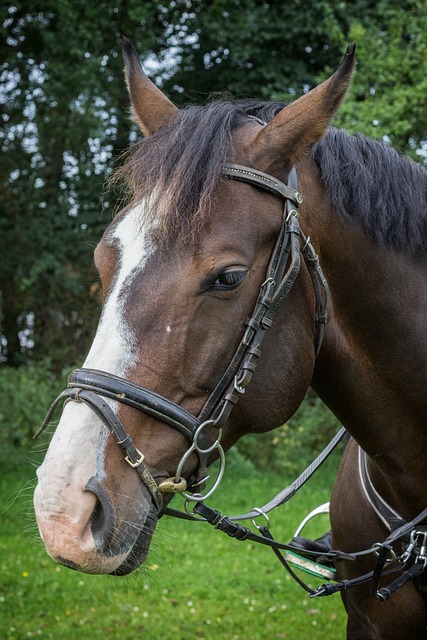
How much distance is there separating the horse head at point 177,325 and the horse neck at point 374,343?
0.18 meters

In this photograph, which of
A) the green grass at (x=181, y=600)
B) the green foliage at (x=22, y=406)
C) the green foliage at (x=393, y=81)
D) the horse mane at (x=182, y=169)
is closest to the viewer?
the horse mane at (x=182, y=169)

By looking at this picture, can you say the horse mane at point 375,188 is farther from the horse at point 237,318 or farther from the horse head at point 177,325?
the horse head at point 177,325

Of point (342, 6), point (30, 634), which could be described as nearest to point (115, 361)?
point (30, 634)

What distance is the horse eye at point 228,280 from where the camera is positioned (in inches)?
78.7

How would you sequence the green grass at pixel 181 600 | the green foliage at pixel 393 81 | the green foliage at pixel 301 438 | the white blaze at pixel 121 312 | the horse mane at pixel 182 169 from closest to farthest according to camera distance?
the white blaze at pixel 121 312
the horse mane at pixel 182 169
the green grass at pixel 181 600
the green foliage at pixel 393 81
the green foliage at pixel 301 438

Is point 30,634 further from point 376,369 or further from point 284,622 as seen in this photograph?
→ point 376,369

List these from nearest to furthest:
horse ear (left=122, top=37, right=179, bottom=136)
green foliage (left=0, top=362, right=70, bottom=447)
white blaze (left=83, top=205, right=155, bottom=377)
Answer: white blaze (left=83, top=205, right=155, bottom=377) < horse ear (left=122, top=37, right=179, bottom=136) < green foliage (left=0, top=362, right=70, bottom=447)

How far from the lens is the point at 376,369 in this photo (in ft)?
7.95

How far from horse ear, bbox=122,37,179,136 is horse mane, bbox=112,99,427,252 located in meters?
0.17

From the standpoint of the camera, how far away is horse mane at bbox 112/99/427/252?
2051 millimetres

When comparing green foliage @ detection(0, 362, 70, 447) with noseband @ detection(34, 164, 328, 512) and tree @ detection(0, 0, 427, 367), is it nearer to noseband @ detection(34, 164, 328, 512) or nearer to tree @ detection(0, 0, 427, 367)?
tree @ detection(0, 0, 427, 367)

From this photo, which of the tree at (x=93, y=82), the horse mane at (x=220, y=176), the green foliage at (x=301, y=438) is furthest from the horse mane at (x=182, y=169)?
the green foliage at (x=301, y=438)

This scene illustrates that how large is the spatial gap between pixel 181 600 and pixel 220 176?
5198 millimetres

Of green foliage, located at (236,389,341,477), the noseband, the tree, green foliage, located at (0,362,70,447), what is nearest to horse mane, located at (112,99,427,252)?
the noseband
